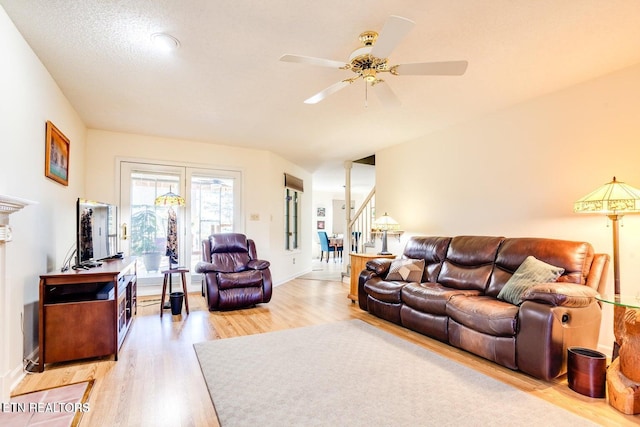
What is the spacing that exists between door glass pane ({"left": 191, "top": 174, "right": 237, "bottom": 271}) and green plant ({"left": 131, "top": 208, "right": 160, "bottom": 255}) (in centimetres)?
56

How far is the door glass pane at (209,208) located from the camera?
5.43 meters

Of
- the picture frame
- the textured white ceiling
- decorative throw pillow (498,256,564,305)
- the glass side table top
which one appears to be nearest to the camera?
the glass side table top

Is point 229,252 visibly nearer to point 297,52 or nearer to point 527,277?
point 297,52

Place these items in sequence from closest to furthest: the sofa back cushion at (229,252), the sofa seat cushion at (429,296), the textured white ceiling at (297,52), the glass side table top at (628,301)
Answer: the glass side table top at (628,301) → the textured white ceiling at (297,52) → the sofa seat cushion at (429,296) → the sofa back cushion at (229,252)

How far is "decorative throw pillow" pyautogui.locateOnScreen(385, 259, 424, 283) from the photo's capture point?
3838 millimetres

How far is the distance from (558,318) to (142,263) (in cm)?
533

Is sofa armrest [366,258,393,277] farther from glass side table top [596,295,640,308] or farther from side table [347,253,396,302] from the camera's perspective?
glass side table top [596,295,640,308]

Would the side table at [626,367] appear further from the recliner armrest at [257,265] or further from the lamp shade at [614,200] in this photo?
the recliner armrest at [257,265]

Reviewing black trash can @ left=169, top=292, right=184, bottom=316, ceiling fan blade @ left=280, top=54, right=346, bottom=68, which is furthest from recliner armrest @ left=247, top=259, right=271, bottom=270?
ceiling fan blade @ left=280, top=54, right=346, bottom=68

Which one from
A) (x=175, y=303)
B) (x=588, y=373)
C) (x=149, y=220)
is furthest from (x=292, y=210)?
(x=588, y=373)

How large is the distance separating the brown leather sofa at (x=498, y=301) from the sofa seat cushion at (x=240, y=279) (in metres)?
1.44

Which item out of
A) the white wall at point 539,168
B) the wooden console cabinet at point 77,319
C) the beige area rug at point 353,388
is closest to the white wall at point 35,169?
the wooden console cabinet at point 77,319

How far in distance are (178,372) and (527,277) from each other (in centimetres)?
293

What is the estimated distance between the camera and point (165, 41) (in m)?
2.38
